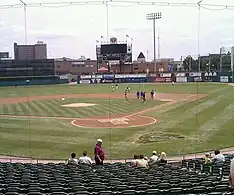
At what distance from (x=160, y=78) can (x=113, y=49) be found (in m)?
15.7

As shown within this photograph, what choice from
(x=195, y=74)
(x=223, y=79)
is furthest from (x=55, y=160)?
(x=195, y=74)

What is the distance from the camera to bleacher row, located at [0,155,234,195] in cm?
795

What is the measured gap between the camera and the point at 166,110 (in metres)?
33.3

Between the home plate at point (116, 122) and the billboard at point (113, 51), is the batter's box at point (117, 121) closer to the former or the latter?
the home plate at point (116, 122)

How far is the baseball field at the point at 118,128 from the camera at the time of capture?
1956 cm

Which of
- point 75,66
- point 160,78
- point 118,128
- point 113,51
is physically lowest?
point 118,128

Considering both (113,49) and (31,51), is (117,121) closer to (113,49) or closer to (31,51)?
(31,51)

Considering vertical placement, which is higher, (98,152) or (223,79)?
(223,79)

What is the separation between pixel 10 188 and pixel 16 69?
45.6 m

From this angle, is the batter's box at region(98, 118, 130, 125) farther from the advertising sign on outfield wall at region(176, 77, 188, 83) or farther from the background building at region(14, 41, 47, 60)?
the advertising sign on outfield wall at region(176, 77, 188, 83)

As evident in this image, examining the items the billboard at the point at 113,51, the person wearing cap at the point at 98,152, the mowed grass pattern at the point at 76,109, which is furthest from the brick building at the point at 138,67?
the person wearing cap at the point at 98,152

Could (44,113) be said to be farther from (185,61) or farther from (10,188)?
(185,61)

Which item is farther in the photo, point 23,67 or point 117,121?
point 23,67

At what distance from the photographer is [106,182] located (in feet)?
30.5
